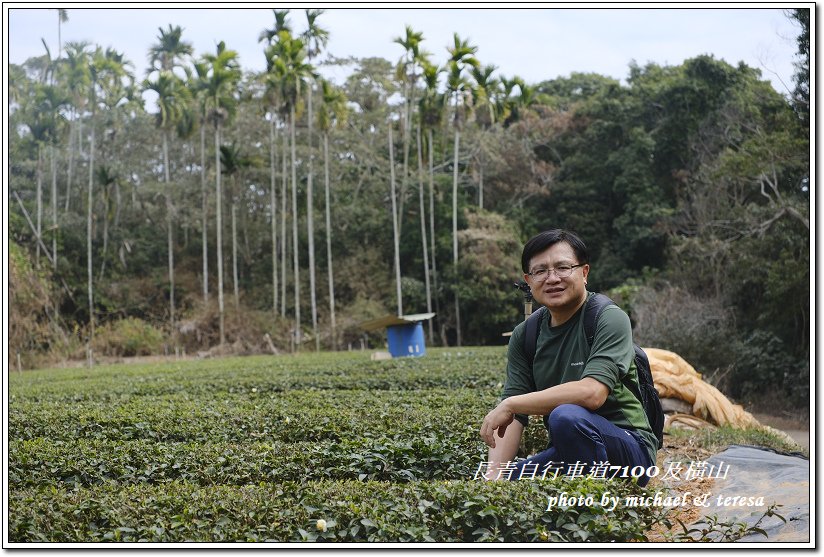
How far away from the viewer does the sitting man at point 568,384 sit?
11.3ft

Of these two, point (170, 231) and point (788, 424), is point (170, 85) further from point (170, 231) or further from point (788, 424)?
point (788, 424)

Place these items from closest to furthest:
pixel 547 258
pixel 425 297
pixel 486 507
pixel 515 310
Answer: pixel 486 507, pixel 547 258, pixel 515 310, pixel 425 297

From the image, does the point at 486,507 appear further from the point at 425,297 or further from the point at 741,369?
the point at 425,297

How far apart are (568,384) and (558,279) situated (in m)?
0.43

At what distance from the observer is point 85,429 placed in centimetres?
665

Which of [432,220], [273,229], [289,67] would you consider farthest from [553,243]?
[273,229]

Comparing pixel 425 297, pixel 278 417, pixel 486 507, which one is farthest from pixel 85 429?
pixel 425 297

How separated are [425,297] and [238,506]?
2589 cm

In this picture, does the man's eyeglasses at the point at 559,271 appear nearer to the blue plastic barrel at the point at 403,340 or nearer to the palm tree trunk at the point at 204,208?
the blue plastic barrel at the point at 403,340

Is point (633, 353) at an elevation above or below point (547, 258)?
below

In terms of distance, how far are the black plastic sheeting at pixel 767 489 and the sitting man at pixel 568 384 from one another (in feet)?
1.67

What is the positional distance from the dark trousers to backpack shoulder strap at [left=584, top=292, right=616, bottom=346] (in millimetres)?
311

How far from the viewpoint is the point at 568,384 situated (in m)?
3.45
